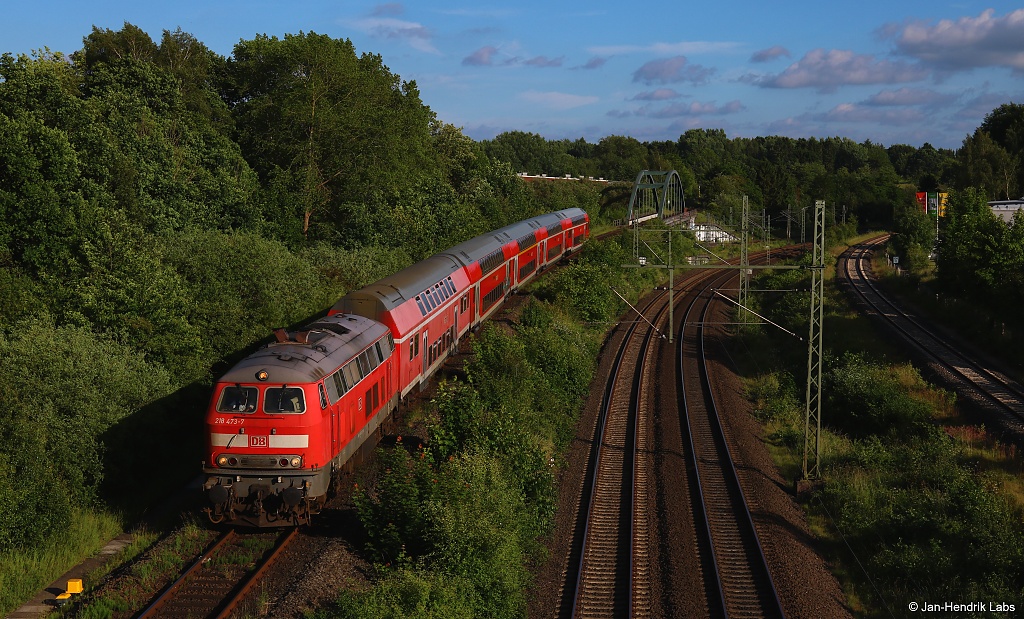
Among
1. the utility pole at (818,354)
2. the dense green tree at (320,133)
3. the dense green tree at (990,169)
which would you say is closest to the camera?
the utility pole at (818,354)

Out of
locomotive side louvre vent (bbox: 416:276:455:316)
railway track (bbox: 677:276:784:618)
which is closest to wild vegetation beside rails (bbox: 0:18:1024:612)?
locomotive side louvre vent (bbox: 416:276:455:316)

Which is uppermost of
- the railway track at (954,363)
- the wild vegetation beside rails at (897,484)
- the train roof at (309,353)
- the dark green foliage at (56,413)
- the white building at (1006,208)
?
the white building at (1006,208)

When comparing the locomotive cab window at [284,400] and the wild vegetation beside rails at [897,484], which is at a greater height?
Answer: the locomotive cab window at [284,400]

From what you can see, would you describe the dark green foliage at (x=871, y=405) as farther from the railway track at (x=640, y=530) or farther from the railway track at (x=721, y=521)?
the railway track at (x=640, y=530)

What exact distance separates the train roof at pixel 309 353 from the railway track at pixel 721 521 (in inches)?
400

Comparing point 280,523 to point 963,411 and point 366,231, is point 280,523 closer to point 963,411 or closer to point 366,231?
point 963,411

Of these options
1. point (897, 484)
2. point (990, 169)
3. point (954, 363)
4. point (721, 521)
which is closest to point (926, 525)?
point (897, 484)

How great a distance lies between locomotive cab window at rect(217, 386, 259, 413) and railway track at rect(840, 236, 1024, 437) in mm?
27989

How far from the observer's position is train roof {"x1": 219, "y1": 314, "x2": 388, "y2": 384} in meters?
18.3

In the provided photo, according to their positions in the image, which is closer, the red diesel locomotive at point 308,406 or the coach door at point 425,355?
the red diesel locomotive at point 308,406

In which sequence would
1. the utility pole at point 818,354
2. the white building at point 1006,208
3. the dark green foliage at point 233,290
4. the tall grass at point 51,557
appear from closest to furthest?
the tall grass at point 51,557, the utility pole at point 818,354, the dark green foliage at point 233,290, the white building at point 1006,208

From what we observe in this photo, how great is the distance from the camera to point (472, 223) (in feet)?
208

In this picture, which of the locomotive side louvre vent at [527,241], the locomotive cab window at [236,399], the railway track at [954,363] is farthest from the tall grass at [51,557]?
the locomotive side louvre vent at [527,241]

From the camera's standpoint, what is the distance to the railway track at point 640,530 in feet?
58.9
